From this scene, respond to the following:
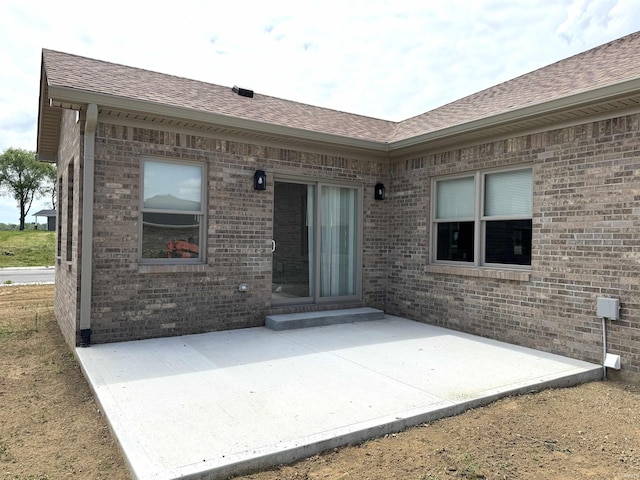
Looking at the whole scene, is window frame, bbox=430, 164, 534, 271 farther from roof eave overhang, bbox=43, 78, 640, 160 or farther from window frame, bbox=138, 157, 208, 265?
window frame, bbox=138, 157, 208, 265

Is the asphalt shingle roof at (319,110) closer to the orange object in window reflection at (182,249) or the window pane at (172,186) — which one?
the window pane at (172,186)

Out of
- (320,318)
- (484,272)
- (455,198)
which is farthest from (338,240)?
(484,272)

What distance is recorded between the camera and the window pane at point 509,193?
239 inches

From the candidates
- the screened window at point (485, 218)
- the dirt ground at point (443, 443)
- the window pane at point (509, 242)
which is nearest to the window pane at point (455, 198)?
the screened window at point (485, 218)

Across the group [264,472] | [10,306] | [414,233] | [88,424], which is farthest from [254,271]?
[10,306]

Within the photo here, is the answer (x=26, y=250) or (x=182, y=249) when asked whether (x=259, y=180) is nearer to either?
(x=182, y=249)

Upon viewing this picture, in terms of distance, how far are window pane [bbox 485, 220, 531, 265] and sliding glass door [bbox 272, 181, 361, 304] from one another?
2.33m

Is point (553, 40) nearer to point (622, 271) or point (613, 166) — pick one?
point (613, 166)

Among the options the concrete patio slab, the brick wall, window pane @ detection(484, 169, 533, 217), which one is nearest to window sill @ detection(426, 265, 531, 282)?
window pane @ detection(484, 169, 533, 217)

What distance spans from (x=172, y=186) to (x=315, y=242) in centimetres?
251

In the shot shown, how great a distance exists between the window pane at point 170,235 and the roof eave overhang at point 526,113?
3601 mm

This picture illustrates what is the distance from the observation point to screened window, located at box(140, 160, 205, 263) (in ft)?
20.1

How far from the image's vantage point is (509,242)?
6.31 m

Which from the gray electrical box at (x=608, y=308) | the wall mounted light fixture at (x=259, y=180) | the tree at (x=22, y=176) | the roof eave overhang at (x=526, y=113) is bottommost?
the gray electrical box at (x=608, y=308)
